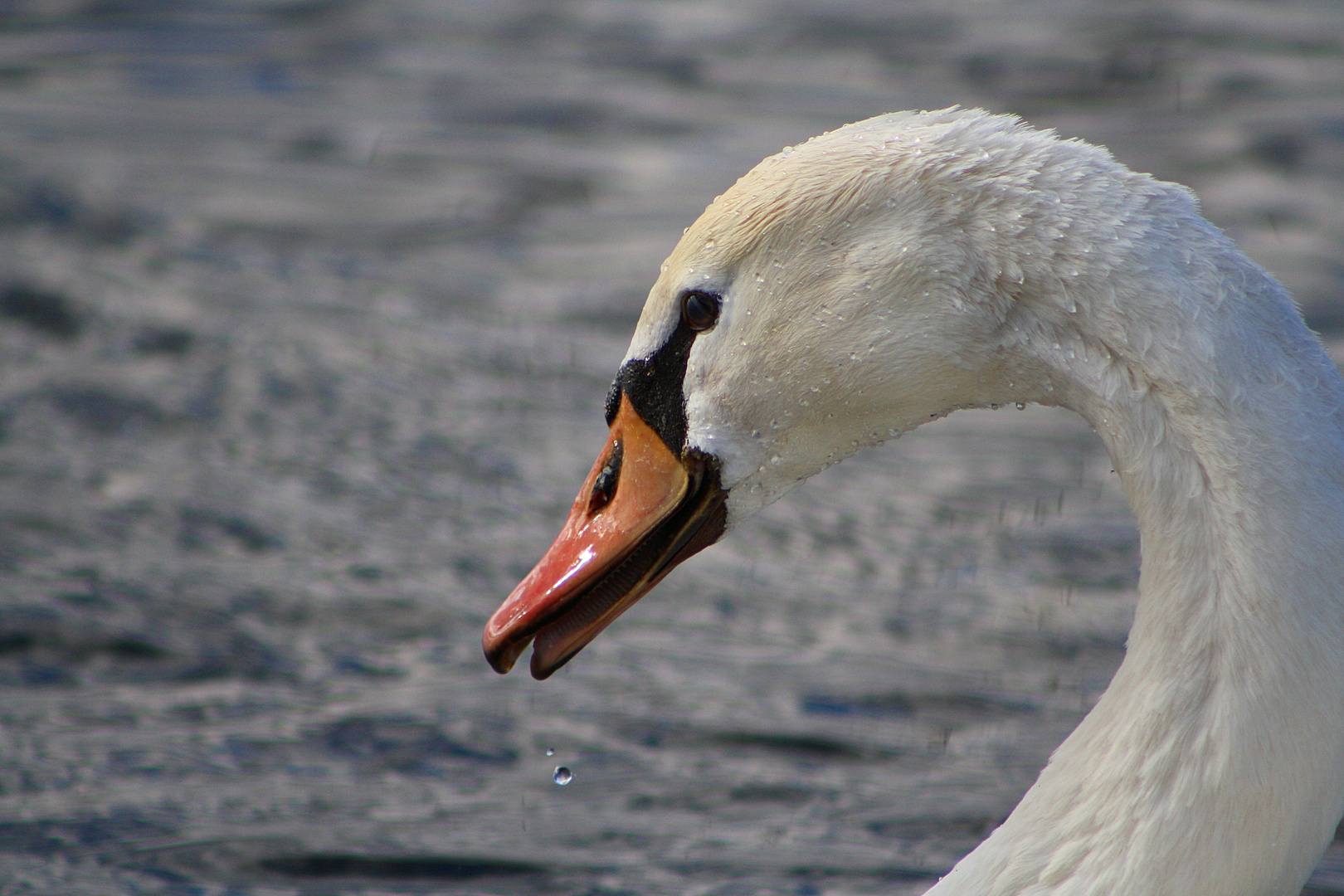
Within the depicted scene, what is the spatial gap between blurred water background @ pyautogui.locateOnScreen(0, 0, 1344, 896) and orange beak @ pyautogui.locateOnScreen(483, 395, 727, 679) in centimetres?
126

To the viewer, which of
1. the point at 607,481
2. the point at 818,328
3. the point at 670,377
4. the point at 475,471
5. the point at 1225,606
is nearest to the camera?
the point at 1225,606

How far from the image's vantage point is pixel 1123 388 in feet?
8.27

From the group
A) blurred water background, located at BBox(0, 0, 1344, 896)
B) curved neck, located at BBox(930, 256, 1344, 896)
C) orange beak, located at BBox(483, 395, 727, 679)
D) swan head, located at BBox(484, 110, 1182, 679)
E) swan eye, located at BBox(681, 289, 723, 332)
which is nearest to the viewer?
curved neck, located at BBox(930, 256, 1344, 896)

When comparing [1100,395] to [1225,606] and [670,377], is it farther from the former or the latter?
[670,377]

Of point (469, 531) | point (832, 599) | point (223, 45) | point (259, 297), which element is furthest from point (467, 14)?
point (832, 599)

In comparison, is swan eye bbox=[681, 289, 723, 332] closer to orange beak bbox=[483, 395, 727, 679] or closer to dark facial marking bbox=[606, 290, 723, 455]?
dark facial marking bbox=[606, 290, 723, 455]

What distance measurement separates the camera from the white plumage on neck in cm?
242

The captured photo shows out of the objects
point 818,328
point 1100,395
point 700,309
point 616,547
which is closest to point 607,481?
point 616,547

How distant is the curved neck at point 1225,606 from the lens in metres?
2.41

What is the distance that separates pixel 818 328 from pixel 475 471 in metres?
3.91

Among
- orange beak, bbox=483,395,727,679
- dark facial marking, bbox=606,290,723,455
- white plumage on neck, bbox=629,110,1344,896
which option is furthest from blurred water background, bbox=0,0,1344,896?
white plumage on neck, bbox=629,110,1344,896

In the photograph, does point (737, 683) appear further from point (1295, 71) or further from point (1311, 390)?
point (1295, 71)

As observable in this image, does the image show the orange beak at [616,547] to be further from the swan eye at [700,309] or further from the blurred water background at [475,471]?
the blurred water background at [475,471]

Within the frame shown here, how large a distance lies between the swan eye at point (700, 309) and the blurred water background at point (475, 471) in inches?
67.9
